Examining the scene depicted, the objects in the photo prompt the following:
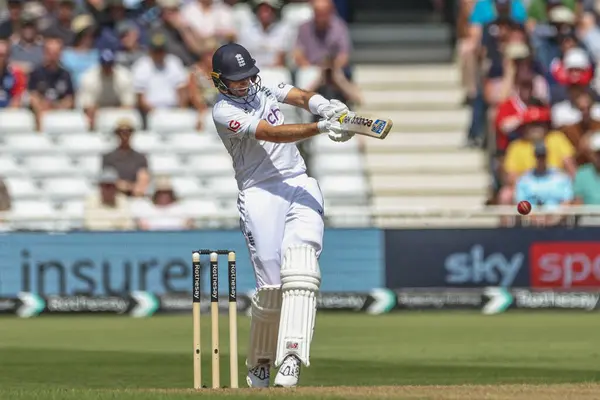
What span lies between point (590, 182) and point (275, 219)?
701cm

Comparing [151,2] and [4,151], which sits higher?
[151,2]

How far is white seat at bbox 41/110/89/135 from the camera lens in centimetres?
1575

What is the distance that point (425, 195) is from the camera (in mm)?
16047

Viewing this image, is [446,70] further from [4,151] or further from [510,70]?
[4,151]

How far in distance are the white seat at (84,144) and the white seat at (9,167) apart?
0.50 metres

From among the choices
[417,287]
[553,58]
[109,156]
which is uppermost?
[553,58]

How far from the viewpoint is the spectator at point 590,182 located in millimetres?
14359

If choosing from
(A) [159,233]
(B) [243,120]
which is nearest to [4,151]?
(A) [159,233]

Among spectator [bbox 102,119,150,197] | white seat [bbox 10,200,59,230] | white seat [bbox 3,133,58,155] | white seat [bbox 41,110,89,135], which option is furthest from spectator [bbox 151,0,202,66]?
white seat [bbox 10,200,59,230]

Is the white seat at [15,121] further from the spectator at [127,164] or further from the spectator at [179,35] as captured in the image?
the spectator at [179,35]

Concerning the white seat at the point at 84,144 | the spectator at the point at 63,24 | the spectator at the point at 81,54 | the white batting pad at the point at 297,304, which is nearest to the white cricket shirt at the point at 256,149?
the white batting pad at the point at 297,304

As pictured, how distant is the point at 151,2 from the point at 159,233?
12.8ft

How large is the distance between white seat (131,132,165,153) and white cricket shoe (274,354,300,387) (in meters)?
7.85

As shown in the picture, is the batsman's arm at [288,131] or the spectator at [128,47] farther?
the spectator at [128,47]
